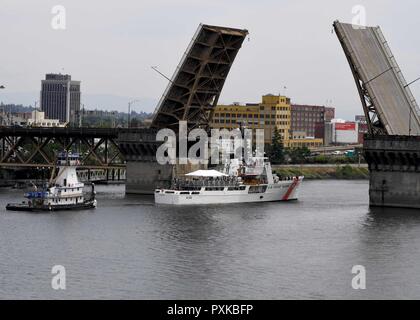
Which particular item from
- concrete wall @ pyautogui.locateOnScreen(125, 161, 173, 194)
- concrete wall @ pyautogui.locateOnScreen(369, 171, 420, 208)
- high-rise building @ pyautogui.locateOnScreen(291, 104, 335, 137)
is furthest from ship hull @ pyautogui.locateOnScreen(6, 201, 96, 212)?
high-rise building @ pyautogui.locateOnScreen(291, 104, 335, 137)

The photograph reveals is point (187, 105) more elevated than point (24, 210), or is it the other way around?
point (187, 105)

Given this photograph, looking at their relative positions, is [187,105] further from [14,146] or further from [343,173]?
[343,173]

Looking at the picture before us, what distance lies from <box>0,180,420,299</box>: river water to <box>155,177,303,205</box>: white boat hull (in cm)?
253

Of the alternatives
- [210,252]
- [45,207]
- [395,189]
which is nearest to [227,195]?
[395,189]

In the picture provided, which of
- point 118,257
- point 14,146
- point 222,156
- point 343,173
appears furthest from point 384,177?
point 343,173

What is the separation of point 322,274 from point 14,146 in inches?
1929

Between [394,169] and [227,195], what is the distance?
12.2 metres

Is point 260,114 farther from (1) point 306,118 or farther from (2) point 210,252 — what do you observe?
(2) point 210,252

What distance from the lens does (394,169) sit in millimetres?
66938

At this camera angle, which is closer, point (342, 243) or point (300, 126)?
point (342, 243)

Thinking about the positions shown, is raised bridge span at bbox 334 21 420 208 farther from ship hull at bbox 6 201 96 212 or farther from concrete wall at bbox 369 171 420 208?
ship hull at bbox 6 201 96 212

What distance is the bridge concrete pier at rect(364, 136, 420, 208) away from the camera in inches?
2581

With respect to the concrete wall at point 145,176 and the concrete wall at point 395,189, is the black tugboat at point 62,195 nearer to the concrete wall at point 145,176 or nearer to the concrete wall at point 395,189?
the concrete wall at point 145,176

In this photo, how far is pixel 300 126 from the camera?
637 feet
